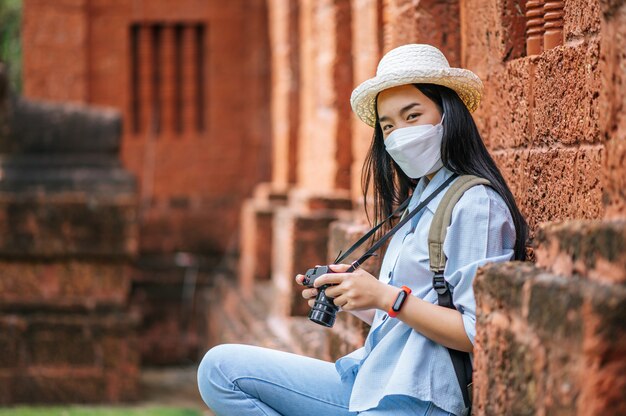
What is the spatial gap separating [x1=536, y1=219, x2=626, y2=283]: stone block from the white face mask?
0.69m

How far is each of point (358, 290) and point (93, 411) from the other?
590cm

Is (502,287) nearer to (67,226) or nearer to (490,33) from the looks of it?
(490,33)

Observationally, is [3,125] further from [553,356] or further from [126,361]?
[553,356]

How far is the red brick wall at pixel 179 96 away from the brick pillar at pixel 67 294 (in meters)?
4.19

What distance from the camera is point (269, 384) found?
126 inches

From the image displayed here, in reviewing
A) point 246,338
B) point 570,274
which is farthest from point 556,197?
point 246,338

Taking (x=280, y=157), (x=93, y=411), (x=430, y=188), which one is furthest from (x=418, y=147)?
(x=280, y=157)

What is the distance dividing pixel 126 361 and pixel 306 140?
2456 mm

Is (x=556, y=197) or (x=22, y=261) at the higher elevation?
(x=556, y=197)

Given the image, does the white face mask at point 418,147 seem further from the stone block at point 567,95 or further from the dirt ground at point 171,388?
the dirt ground at point 171,388

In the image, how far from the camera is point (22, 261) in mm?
8922

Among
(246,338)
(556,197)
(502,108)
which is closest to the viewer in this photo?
(556,197)

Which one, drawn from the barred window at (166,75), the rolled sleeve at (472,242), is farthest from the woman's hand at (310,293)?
the barred window at (166,75)

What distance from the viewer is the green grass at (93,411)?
8.13 metres
